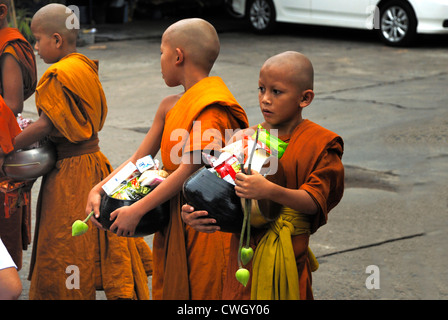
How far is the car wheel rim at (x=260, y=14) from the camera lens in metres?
14.4

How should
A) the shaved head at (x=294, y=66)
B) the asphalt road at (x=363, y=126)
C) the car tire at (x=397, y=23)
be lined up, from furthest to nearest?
the car tire at (x=397, y=23)
the asphalt road at (x=363, y=126)
the shaved head at (x=294, y=66)

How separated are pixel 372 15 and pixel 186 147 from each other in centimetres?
1057

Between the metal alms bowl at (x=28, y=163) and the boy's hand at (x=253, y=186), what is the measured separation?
5.43 feet

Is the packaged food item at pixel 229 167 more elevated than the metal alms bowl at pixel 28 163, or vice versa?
the packaged food item at pixel 229 167

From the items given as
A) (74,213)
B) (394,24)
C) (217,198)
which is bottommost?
(394,24)

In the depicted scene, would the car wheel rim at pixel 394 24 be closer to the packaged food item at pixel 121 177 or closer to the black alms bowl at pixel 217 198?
the packaged food item at pixel 121 177

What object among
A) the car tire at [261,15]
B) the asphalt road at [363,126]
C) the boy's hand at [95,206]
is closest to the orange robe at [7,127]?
the boy's hand at [95,206]

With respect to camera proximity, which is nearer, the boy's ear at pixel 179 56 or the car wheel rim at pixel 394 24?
the boy's ear at pixel 179 56

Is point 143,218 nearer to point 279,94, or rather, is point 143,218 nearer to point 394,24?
point 279,94

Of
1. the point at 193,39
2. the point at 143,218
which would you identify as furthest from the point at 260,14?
the point at 143,218

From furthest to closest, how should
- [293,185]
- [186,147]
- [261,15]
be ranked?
[261,15], [186,147], [293,185]

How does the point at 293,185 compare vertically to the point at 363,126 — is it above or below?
above

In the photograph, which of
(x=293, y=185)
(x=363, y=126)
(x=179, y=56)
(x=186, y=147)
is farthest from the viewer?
(x=363, y=126)

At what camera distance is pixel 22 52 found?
13.4 ft
